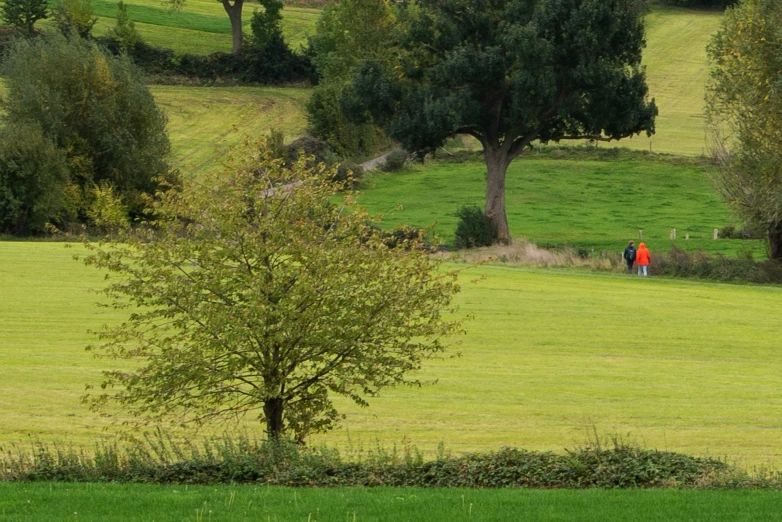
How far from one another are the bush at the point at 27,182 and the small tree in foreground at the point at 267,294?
4552cm

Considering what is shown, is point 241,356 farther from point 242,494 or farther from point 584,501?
point 584,501

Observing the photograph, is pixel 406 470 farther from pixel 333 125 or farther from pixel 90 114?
pixel 333 125

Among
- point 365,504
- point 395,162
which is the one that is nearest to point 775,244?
point 395,162

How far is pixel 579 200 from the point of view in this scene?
7900cm

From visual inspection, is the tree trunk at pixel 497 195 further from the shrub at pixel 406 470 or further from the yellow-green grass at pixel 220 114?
the shrub at pixel 406 470

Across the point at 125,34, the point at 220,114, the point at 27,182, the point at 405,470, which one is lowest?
the point at 27,182

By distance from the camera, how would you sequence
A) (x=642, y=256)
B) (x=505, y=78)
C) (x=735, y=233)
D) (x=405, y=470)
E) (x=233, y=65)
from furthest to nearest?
1. (x=233, y=65)
2. (x=735, y=233)
3. (x=505, y=78)
4. (x=642, y=256)
5. (x=405, y=470)

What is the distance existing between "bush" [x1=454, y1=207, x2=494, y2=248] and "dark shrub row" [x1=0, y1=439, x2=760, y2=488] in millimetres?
42270

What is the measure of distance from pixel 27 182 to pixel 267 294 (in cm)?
4809

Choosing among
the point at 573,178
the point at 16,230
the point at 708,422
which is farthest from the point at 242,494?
the point at 573,178

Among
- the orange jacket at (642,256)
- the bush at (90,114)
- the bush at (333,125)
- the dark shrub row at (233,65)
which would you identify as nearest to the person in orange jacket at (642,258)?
the orange jacket at (642,256)

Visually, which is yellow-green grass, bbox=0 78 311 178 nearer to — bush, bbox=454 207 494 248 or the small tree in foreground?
bush, bbox=454 207 494 248

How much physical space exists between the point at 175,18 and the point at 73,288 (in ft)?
281

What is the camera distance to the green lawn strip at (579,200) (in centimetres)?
6675
